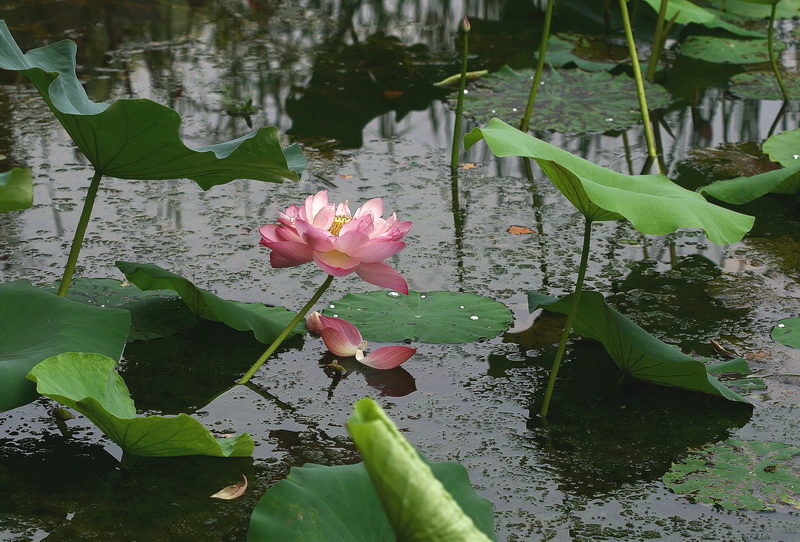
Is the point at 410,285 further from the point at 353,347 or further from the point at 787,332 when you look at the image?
the point at 787,332

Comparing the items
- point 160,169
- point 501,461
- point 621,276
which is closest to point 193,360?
point 160,169

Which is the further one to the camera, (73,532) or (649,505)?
(649,505)

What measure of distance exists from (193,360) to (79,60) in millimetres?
2415

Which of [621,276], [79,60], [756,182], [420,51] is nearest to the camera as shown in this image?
[621,276]

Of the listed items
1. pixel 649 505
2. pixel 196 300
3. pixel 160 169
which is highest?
pixel 160 169

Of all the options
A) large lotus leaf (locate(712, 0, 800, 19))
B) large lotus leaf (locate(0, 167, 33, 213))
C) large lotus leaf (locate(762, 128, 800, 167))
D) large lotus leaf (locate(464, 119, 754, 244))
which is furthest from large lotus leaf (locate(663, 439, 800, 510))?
large lotus leaf (locate(712, 0, 800, 19))

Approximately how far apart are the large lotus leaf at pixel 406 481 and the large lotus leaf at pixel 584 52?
10.9ft

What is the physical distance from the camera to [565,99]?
357 cm

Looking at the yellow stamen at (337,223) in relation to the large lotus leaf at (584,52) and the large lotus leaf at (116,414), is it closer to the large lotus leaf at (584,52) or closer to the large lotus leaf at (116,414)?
the large lotus leaf at (116,414)

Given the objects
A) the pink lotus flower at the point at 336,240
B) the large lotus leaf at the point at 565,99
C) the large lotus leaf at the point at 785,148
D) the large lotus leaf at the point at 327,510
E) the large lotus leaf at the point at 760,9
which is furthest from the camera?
the large lotus leaf at the point at 760,9

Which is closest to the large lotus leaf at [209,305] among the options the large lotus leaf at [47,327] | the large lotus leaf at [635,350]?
the large lotus leaf at [47,327]

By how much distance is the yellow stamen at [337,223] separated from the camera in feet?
5.38

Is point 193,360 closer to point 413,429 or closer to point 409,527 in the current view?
point 413,429

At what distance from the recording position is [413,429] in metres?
1.62
